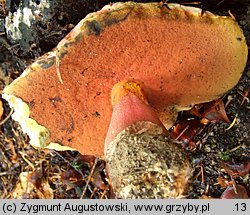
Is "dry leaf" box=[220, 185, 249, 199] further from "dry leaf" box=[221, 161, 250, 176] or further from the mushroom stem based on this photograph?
the mushroom stem

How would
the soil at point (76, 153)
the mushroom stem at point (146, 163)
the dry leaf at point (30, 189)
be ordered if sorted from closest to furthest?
the mushroom stem at point (146, 163) < the soil at point (76, 153) < the dry leaf at point (30, 189)

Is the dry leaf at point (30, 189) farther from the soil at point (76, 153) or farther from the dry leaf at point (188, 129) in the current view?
the dry leaf at point (188, 129)

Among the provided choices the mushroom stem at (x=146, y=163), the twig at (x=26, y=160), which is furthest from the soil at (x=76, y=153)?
the mushroom stem at (x=146, y=163)

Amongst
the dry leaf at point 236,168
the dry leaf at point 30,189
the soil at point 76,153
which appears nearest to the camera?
the soil at point 76,153

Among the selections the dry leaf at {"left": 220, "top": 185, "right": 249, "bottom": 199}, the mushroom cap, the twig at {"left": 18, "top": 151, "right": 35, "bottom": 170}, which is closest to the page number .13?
the dry leaf at {"left": 220, "top": 185, "right": 249, "bottom": 199}

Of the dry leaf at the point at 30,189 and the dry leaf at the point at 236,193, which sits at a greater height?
the dry leaf at the point at 236,193

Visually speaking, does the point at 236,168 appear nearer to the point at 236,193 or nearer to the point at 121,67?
the point at 236,193
